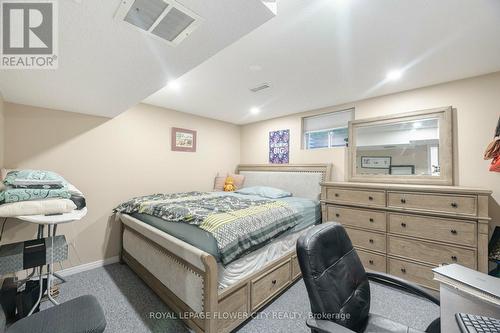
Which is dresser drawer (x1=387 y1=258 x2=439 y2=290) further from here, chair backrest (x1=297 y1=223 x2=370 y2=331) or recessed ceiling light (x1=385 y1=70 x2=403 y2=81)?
recessed ceiling light (x1=385 y1=70 x2=403 y2=81)

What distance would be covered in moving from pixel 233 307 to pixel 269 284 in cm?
50

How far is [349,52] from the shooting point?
1893mm

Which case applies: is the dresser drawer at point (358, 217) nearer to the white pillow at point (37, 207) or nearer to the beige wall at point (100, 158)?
the beige wall at point (100, 158)

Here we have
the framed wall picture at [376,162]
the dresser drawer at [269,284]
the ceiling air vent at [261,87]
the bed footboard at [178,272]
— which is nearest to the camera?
the bed footboard at [178,272]

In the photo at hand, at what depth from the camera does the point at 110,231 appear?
2965mm

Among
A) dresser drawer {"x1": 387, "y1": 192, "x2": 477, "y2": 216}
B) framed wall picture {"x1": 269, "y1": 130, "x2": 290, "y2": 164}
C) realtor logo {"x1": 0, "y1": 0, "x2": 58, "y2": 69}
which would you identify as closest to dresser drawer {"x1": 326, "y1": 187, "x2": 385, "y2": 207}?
dresser drawer {"x1": 387, "y1": 192, "x2": 477, "y2": 216}

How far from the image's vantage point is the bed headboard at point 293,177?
3.42 metres

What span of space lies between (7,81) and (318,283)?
280 cm

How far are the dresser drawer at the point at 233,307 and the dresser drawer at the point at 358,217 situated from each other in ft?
5.45

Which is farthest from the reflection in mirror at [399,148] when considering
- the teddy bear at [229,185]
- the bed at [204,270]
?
the teddy bear at [229,185]

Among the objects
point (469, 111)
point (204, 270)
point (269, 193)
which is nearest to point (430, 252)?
point (469, 111)

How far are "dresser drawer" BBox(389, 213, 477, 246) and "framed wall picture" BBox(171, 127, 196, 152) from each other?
333 cm

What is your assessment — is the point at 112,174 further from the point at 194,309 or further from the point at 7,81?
the point at 194,309

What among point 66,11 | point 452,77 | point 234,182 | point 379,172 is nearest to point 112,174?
point 234,182
